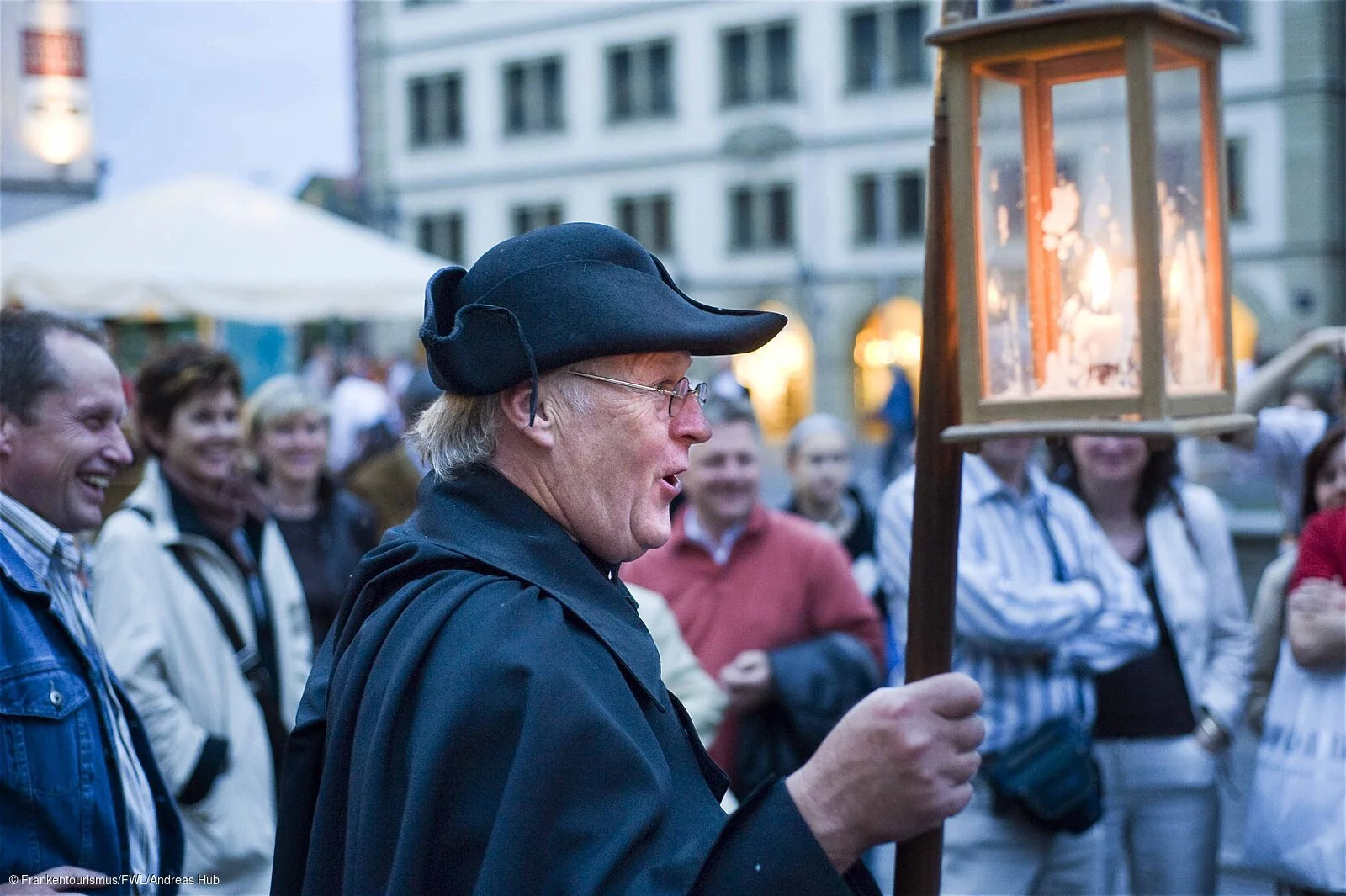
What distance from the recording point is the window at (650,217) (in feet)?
106

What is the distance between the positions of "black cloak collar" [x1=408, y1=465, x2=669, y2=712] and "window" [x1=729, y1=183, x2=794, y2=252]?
Answer: 97.0ft

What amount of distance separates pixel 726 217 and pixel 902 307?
4.62 meters

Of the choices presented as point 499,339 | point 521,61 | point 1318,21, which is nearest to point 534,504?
point 499,339

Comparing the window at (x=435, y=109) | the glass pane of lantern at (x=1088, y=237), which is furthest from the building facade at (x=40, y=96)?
the window at (x=435, y=109)

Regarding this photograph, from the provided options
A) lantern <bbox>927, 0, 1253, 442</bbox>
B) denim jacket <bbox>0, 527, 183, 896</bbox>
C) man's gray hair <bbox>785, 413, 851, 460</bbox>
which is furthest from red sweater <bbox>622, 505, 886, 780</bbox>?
lantern <bbox>927, 0, 1253, 442</bbox>

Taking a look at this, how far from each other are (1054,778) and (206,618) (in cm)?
221

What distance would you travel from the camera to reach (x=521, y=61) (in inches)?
1351

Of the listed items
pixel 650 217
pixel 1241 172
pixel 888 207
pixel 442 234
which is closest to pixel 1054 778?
pixel 1241 172

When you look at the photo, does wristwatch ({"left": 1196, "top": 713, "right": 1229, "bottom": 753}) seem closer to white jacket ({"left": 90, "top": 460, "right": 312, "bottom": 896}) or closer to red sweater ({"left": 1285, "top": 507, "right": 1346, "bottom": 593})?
red sweater ({"left": 1285, "top": 507, "right": 1346, "bottom": 593})

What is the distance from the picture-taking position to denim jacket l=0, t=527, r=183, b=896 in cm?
221

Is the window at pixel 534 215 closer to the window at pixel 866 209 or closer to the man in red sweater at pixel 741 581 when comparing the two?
the window at pixel 866 209

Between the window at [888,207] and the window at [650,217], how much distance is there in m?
4.63

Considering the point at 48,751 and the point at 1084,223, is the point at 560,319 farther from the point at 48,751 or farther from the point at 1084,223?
the point at 48,751

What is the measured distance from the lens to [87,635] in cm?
253
